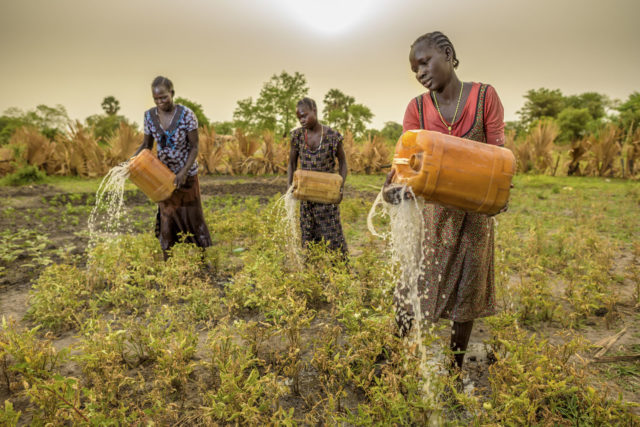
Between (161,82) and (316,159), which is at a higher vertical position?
(161,82)

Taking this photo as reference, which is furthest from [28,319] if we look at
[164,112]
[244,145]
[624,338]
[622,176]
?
[622,176]

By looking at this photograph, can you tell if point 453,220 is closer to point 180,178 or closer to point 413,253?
point 413,253

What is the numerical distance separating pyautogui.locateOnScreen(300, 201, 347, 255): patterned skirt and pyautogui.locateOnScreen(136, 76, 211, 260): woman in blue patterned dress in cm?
110

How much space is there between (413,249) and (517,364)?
2.26 ft

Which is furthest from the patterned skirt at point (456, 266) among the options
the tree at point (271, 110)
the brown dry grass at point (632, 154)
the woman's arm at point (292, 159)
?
the tree at point (271, 110)

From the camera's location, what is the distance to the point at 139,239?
399 centimetres

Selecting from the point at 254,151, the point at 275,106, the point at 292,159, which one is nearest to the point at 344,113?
the point at 275,106

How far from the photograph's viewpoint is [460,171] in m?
1.52

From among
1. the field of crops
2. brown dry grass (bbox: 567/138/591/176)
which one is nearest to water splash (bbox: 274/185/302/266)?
the field of crops

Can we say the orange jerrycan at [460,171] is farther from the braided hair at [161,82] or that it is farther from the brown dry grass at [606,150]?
the brown dry grass at [606,150]

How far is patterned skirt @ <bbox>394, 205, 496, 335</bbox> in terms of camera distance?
184 cm

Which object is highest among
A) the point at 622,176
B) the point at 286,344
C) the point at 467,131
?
the point at 622,176

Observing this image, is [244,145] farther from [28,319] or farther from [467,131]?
[467,131]

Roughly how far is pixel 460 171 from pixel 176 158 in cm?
276
